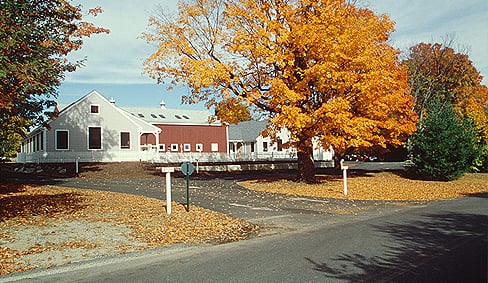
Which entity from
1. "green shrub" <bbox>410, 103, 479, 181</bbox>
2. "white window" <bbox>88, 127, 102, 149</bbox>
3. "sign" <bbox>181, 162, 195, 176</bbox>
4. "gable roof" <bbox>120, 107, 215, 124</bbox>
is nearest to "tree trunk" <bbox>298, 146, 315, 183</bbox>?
"green shrub" <bbox>410, 103, 479, 181</bbox>

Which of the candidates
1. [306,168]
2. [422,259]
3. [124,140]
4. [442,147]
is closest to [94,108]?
[124,140]

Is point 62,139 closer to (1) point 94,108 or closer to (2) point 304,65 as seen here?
(1) point 94,108

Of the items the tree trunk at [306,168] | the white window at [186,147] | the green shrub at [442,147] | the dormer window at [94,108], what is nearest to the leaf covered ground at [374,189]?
the tree trunk at [306,168]

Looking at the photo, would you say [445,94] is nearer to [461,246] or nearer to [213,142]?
[213,142]

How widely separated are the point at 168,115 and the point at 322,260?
46.8 metres

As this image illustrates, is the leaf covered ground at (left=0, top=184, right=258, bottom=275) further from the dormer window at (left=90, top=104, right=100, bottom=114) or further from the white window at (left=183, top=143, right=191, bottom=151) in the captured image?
the white window at (left=183, top=143, right=191, bottom=151)

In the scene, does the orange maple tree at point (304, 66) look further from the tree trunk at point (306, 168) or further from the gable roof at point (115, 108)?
the gable roof at point (115, 108)

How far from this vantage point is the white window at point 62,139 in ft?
117

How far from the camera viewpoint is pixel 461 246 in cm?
856

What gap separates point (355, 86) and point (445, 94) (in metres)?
38.3

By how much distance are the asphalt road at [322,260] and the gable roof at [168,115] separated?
41237mm

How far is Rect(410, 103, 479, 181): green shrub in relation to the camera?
85.9 feet

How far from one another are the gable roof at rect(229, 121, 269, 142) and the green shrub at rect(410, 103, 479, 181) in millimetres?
31211

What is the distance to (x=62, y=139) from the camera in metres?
35.9
